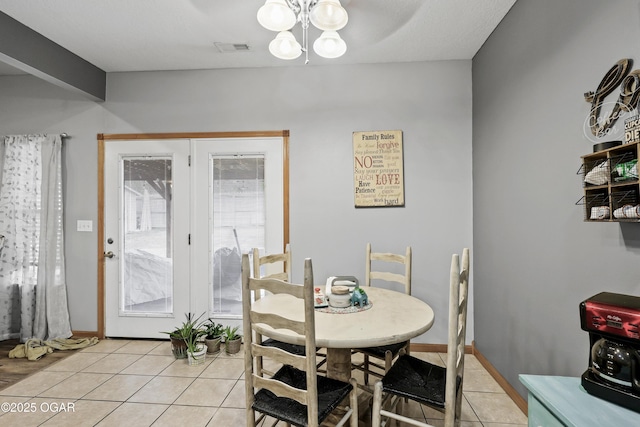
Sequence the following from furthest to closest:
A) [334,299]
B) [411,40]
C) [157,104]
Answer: [157,104], [411,40], [334,299]

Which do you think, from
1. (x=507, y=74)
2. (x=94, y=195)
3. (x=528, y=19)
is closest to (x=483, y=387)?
(x=507, y=74)

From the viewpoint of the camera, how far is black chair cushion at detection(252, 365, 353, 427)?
1.31m

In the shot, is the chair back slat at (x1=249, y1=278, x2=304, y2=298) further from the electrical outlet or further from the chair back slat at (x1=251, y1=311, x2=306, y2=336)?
the electrical outlet

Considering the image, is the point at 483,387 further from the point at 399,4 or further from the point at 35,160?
the point at 35,160

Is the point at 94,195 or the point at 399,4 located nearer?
the point at 399,4

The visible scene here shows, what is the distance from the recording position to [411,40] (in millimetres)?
2582

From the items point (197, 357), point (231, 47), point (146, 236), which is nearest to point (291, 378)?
point (197, 357)

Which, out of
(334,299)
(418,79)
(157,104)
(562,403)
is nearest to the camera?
(562,403)

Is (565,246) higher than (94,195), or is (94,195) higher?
(94,195)

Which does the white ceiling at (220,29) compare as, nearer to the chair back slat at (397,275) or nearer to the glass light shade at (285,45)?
the glass light shade at (285,45)

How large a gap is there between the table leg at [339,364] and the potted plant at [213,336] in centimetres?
151

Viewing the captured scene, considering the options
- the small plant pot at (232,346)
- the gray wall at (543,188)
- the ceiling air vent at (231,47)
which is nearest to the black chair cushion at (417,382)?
the gray wall at (543,188)

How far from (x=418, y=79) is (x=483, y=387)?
2.61 m

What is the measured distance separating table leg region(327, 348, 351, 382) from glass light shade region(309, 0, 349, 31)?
1.75 m
